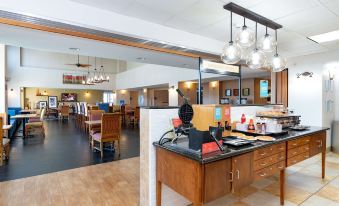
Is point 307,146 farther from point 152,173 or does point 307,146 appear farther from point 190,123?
point 152,173

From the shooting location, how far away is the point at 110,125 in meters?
4.67

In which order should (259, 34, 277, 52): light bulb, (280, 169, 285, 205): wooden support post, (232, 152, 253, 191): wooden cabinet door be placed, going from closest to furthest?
1. (232, 152, 253, 191): wooden cabinet door
2. (280, 169, 285, 205): wooden support post
3. (259, 34, 277, 52): light bulb

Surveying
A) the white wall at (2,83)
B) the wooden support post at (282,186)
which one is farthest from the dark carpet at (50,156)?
the wooden support post at (282,186)

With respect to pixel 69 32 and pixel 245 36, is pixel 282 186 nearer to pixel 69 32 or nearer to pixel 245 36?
pixel 245 36

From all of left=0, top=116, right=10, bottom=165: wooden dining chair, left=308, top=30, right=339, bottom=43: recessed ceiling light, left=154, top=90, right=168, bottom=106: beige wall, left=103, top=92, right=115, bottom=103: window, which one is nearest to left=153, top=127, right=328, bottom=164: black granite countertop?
left=308, top=30, right=339, bottom=43: recessed ceiling light

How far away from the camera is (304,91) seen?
5023mm

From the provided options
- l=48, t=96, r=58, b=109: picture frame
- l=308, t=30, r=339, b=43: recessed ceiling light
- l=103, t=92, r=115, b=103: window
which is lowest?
l=48, t=96, r=58, b=109: picture frame

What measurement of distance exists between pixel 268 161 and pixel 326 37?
3.47m

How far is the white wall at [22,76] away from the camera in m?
11.8

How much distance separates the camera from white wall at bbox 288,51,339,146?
4762 mm

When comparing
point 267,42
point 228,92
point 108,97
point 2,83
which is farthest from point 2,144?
point 108,97

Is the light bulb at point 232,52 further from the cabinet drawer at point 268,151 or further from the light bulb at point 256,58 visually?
the cabinet drawer at point 268,151

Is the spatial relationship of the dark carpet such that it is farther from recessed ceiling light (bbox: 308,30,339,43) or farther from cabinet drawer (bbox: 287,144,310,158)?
recessed ceiling light (bbox: 308,30,339,43)

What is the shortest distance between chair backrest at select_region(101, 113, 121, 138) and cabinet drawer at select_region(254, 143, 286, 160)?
3.49 metres
